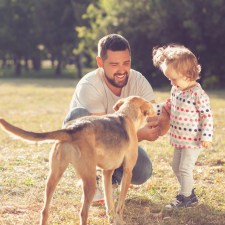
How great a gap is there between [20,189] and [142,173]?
Answer: 4.94 ft

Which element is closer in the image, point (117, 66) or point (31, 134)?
point (31, 134)

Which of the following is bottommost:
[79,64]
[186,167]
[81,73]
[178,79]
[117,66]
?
[81,73]

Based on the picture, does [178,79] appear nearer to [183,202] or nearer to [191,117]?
[191,117]

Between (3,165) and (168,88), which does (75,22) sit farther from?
(3,165)

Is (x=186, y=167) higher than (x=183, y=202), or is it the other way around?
(x=186, y=167)

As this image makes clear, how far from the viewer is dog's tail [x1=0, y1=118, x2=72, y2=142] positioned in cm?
402

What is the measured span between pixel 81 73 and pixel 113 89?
31.9 m

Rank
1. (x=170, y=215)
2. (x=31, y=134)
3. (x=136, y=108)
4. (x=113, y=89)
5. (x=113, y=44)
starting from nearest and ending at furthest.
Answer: (x=31, y=134), (x=136, y=108), (x=170, y=215), (x=113, y=44), (x=113, y=89)

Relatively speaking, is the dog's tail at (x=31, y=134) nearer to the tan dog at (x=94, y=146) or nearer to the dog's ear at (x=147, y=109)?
the tan dog at (x=94, y=146)

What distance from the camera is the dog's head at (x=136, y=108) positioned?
4.92 metres

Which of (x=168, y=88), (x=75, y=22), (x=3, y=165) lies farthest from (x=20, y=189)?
(x=75, y=22)

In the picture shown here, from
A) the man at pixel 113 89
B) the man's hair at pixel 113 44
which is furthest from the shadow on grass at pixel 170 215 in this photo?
the man's hair at pixel 113 44

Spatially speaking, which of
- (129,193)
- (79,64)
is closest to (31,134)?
(129,193)

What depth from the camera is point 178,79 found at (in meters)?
5.37
